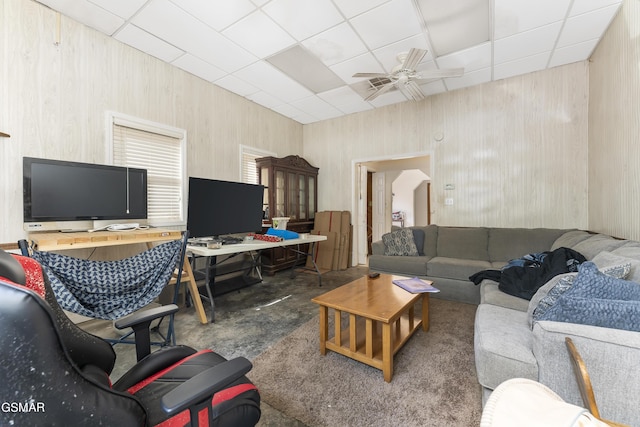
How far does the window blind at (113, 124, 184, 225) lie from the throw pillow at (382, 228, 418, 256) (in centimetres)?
297

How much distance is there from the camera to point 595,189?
9.66 feet

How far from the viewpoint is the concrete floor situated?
1956 mm

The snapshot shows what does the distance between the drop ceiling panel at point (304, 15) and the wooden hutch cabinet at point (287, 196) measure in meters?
2.06

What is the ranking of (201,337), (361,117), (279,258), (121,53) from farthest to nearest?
(361,117)
(279,258)
(121,53)
(201,337)

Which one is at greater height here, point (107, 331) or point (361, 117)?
point (361, 117)

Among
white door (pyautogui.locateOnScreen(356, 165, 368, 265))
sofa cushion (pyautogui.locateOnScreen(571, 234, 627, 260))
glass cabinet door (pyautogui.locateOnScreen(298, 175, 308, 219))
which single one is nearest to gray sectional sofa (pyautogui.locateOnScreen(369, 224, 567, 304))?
sofa cushion (pyautogui.locateOnScreen(571, 234, 627, 260))

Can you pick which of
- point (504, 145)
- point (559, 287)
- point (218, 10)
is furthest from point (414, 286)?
point (218, 10)

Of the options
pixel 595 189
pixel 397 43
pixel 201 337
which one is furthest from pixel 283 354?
pixel 595 189

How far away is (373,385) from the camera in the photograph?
162cm

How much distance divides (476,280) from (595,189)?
1890 millimetres

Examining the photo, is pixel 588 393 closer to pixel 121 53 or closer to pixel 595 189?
pixel 595 189

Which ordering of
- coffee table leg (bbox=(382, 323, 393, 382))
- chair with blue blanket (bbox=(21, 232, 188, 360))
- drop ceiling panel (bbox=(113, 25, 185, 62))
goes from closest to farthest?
chair with blue blanket (bbox=(21, 232, 188, 360)) < coffee table leg (bbox=(382, 323, 393, 382)) < drop ceiling panel (bbox=(113, 25, 185, 62))

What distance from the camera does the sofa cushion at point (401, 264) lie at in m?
3.37

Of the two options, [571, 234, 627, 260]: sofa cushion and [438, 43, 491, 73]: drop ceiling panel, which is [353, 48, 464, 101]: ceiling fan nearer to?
[438, 43, 491, 73]: drop ceiling panel
